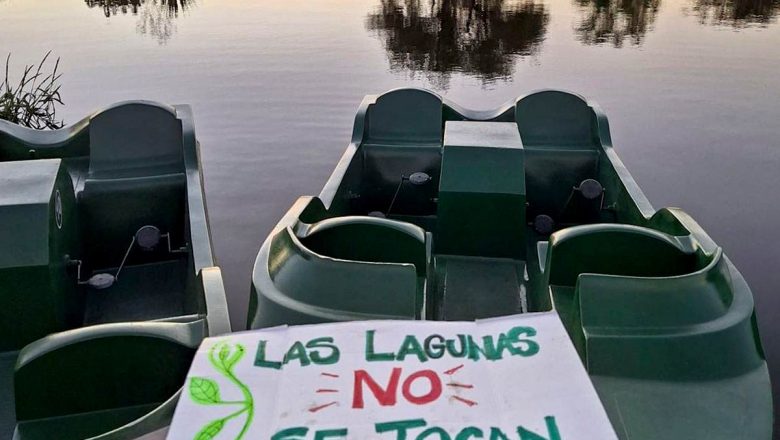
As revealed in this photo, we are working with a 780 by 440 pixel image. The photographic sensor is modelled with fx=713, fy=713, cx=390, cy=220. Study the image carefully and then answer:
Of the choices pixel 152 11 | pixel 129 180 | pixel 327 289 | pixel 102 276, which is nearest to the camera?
pixel 327 289

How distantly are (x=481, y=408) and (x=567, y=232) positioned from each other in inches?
77.2

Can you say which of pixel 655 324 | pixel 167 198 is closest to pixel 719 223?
pixel 655 324

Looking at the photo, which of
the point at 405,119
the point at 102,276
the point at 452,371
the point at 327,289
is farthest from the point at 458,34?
the point at 452,371

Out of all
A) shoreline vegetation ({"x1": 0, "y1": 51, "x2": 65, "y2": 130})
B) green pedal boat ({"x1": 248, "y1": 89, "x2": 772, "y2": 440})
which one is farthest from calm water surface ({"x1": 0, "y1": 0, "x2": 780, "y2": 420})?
green pedal boat ({"x1": 248, "y1": 89, "x2": 772, "y2": 440})

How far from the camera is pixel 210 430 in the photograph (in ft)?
5.32

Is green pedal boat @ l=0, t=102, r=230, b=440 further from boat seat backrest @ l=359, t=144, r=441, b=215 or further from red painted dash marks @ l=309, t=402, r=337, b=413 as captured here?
boat seat backrest @ l=359, t=144, r=441, b=215

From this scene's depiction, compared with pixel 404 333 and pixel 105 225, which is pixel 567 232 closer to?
pixel 404 333

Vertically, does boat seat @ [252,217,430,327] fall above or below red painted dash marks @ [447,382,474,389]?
below

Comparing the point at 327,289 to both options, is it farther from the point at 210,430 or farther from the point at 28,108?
the point at 28,108

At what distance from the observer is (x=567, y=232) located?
3.50 metres

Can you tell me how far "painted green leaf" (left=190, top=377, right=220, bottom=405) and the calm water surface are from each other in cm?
386

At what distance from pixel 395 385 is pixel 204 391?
0.47m

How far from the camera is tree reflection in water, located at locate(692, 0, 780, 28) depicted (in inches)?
629

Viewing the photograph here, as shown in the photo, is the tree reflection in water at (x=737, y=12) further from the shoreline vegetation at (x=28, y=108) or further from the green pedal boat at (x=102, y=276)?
the green pedal boat at (x=102, y=276)
